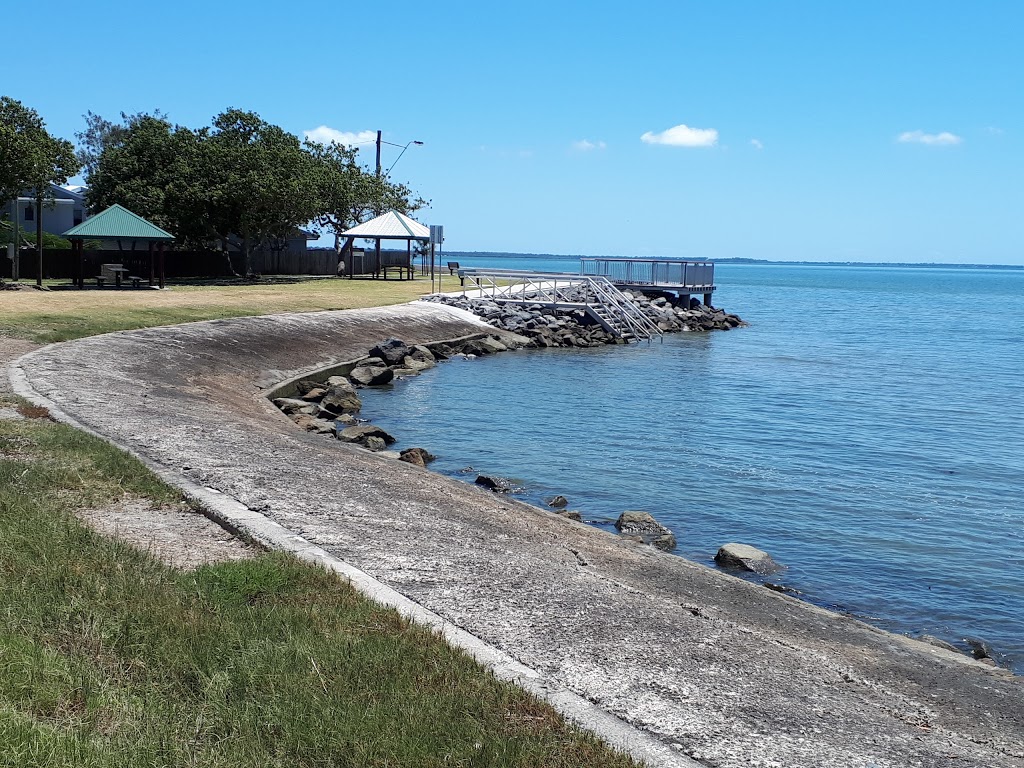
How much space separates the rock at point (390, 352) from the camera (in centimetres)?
2959

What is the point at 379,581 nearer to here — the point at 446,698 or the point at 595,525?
the point at 446,698

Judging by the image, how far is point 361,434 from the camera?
18.1 meters

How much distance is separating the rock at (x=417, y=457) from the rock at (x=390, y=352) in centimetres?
1255

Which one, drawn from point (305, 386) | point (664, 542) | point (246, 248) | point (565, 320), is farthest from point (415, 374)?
point (246, 248)

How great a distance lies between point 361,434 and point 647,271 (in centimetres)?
3779

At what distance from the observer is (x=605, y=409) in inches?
955

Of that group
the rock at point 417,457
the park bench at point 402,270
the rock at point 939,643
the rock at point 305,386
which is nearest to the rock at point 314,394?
the rock at point 305,386

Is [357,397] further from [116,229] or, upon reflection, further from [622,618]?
[116,229]

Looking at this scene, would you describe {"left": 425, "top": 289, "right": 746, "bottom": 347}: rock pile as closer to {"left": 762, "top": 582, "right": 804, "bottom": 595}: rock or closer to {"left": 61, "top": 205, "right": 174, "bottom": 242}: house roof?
{"left": 61, "top": 205, "right": 174, "bottom": 242}: house roof

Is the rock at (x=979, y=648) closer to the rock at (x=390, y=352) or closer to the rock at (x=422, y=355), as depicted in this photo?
the rock at (x=390, y=352)

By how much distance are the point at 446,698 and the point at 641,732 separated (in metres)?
0.98

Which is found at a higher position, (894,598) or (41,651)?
(41,651)

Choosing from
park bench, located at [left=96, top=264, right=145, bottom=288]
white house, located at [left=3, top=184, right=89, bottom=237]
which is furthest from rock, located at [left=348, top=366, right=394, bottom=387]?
white house, located at [left=3, top=184, right=89, bottom=237]

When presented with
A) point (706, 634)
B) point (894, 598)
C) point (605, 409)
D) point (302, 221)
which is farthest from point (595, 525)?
point (302, 221)
